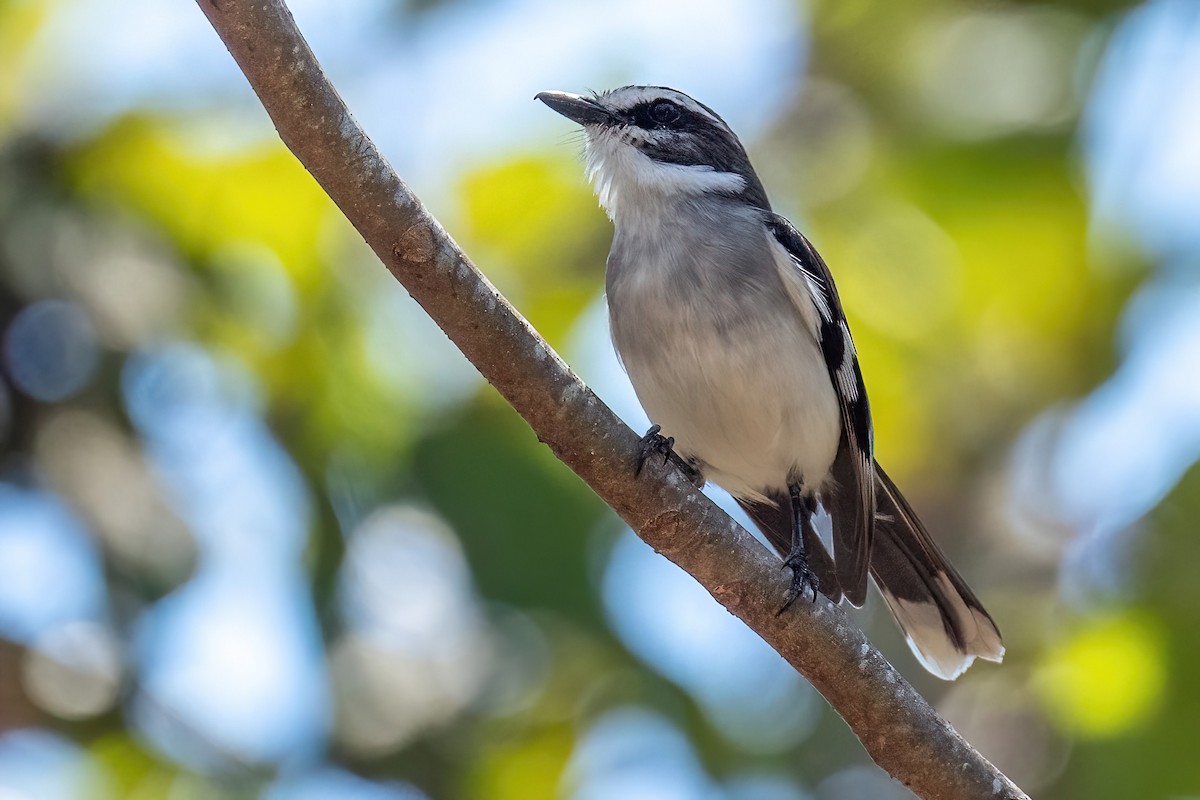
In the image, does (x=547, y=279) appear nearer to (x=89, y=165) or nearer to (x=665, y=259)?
(x=665, y=259)

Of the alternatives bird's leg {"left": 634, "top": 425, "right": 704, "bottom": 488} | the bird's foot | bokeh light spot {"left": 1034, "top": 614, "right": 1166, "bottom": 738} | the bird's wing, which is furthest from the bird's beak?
→ bokeh light spot {"left": 1034, "top": 614, "right": 1166, "bottom": 738}

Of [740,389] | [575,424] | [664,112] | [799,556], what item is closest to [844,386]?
[740,389]

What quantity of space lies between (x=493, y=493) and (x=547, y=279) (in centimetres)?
102

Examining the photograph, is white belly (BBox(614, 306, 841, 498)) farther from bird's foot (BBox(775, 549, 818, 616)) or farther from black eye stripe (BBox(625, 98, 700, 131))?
black eye stripe (BBox(625, 98, 700, 131))

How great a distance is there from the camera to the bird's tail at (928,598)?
5.04 meters

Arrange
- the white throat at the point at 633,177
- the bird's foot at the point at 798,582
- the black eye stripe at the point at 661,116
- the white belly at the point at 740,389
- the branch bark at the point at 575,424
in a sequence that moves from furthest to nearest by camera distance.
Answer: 1. the black eye stripe at the point at 661,116
2. the white throat at the point at 633,177
3. the white belly at the point at 740,389
4. the bird's foot at the point at 798,582
5. the branch bark at the point at 575,424

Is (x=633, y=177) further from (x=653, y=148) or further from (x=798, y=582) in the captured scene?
(x=798, y=582)

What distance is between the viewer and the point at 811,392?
4602 millimetres

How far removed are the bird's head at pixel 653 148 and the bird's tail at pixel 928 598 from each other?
4.16 feet

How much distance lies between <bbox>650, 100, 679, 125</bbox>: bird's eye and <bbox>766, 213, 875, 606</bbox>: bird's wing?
63 cm

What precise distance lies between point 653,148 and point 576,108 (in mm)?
332

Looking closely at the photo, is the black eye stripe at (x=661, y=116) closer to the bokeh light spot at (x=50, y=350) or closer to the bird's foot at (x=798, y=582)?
the bird's foot at (x=798, y=582)

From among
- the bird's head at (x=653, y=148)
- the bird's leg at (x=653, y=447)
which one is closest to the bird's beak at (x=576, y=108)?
the bird's head at (x=653, y=148)

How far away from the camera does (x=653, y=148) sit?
5094mm
